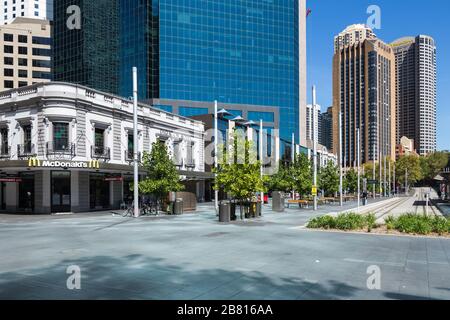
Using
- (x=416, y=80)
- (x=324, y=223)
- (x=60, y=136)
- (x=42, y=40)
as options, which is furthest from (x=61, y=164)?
(x=416, y=80)

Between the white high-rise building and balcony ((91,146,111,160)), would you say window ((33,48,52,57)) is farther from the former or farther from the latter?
balcony ((91,146,111,160))

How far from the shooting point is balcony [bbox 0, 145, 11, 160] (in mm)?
34781

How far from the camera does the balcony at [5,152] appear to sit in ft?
114

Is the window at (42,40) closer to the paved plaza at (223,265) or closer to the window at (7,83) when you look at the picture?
the window at (7,83)

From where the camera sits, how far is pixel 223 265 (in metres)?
11.0

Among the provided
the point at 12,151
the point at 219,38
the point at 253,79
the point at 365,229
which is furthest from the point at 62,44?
the point at 365,229

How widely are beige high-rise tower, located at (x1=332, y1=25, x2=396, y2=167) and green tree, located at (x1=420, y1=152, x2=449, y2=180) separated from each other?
4479 centimetres

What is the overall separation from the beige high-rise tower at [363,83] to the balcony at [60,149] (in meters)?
67.2

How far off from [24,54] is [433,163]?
5748 inches

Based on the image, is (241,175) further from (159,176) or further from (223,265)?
(223,265)

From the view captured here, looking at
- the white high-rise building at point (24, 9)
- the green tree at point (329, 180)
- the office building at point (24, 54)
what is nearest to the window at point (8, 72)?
the office building at point (24, 54)

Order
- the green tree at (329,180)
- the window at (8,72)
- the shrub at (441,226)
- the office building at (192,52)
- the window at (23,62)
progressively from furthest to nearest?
the window at (23,62)
the window at (8,72)
the office building at (192,52)
the green tree at (329,180)
the shrub at (441,226)

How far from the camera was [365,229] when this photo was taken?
63.3ft

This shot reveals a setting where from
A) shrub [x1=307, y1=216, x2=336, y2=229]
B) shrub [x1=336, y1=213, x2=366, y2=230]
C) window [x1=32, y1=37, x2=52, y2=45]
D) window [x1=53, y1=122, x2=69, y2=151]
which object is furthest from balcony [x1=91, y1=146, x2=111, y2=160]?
window [x1=32, y1=37, x2=52, y2=45]
